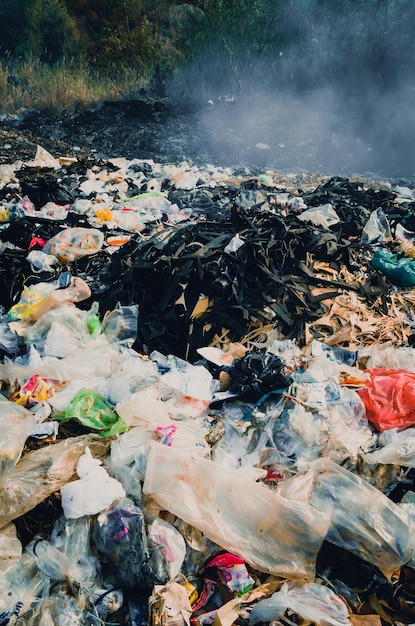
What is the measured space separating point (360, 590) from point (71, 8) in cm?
2305

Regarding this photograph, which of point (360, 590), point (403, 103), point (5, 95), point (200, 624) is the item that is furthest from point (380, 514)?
point (5, 95)

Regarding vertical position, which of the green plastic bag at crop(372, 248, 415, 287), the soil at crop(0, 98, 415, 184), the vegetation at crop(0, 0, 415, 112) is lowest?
the soil at crop(0, 98, 415, 184)

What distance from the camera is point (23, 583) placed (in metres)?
1.53

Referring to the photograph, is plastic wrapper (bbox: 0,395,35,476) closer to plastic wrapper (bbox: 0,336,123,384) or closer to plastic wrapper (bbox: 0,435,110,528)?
plastic wrapper (bbox: 0,435,110,528)

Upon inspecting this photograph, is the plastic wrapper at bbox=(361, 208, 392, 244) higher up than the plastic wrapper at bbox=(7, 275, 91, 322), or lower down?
higher up

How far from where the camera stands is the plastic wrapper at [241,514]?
167cm

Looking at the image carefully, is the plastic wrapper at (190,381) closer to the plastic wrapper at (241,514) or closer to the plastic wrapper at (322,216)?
the plastic wrapper at (241,514)

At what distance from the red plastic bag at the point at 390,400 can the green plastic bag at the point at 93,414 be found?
1.22 metres

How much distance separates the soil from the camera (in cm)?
1032

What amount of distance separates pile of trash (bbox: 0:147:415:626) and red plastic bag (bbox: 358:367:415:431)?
1 centimetres

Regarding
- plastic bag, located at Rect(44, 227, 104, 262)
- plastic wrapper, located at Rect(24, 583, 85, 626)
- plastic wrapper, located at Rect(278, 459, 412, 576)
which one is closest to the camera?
plastic wrapper, located at Rect(24, 583, 85, 626)

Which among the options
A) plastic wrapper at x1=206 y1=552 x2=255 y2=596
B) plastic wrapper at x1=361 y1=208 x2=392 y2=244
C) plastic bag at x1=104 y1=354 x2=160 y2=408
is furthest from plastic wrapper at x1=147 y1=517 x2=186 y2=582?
plastic wrapper at x1=361 y1=208 x2=392 y2=244

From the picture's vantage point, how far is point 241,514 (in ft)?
5.64

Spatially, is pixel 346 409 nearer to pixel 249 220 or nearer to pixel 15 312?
pixel 249 220
